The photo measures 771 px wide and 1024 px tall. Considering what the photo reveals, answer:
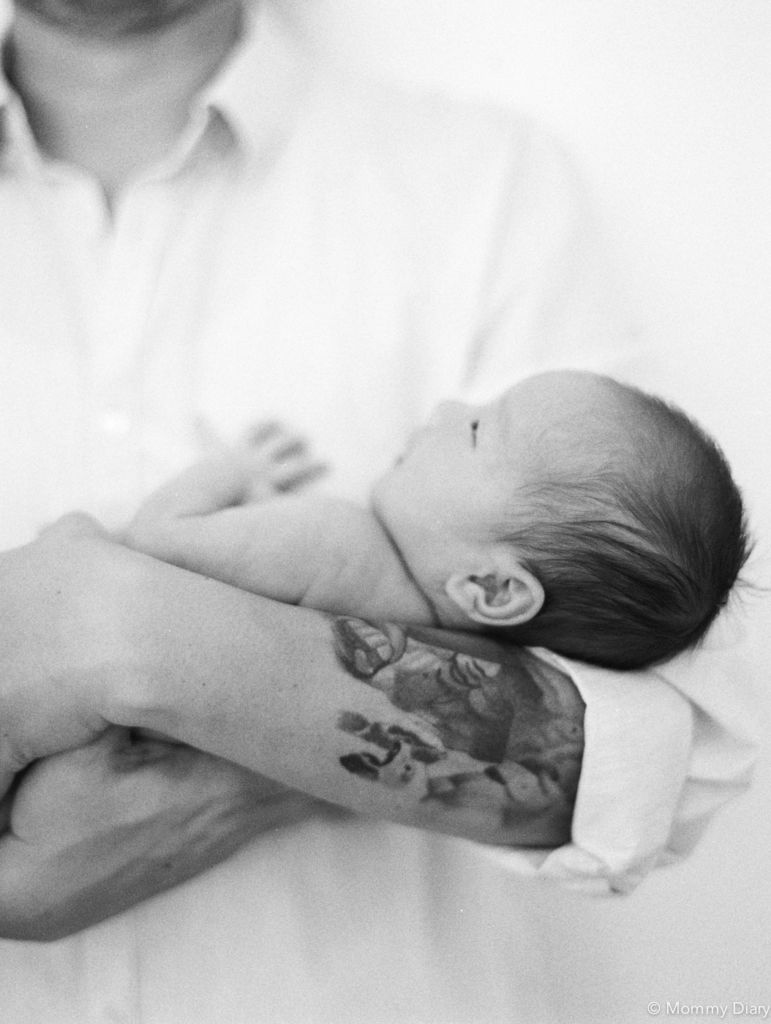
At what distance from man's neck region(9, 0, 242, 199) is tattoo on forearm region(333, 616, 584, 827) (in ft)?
2.71

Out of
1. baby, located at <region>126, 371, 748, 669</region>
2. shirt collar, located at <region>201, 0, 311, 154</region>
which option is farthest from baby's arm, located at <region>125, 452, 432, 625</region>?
shirt collar, located at <region>201, 0, 311, 154</region>

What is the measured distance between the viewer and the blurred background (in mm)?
1957

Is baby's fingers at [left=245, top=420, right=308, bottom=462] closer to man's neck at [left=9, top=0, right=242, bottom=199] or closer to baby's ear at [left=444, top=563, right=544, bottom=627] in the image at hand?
baby's ear at [left=444, top=563, right=544, bottom=627]

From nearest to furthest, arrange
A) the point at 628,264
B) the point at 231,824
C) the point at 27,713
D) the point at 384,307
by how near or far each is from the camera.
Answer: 1. the point at 27,713
2. the point at 231,824
3. the point at 384,307
4. the point at 628,264

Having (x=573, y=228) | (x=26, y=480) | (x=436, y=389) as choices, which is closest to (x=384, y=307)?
(x=436, y=389)

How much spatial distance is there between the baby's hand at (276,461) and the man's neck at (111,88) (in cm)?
43

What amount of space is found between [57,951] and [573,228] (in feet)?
3.88

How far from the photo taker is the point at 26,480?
1.44m

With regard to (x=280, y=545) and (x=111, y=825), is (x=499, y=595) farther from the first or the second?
(x=111, y=825)

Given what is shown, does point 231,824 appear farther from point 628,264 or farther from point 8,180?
point 628,264

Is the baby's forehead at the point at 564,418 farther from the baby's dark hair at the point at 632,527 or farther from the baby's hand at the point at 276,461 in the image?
the baby's hand at the point at 276,461

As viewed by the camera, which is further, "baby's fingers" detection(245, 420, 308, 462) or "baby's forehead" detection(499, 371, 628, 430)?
"baby's fingers" detection(245, 420, 308, 462)

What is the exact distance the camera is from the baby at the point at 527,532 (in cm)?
120

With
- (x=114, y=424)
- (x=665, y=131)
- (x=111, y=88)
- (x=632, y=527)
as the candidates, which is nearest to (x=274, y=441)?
(x=114, y=424)
